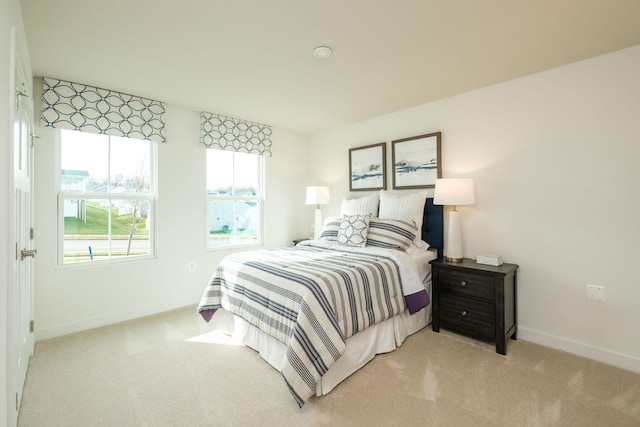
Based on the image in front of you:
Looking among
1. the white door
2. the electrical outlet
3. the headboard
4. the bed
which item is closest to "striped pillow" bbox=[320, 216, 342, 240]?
the bed

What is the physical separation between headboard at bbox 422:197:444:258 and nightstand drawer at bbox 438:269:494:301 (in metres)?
0.47

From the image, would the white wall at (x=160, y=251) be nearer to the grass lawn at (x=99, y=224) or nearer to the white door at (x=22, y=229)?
the grass lawn at (x=99, y=224)

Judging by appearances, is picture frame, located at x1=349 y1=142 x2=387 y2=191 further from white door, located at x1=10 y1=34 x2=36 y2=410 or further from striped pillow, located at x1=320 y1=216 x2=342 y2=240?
white door, located at x1=10 y1=34 x2=36 y2=410

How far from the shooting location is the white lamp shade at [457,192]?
2826mm

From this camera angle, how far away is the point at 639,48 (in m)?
2.20

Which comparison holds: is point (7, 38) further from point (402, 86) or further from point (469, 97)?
point (469, 97)

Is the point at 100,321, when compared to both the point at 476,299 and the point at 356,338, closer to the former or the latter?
the point at 356,338

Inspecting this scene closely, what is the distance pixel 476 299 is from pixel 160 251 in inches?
131

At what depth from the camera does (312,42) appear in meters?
2.15

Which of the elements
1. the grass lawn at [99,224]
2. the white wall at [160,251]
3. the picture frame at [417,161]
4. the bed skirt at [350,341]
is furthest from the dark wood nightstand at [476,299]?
the grass lawn at [99,224]

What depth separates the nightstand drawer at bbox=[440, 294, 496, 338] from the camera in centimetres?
253

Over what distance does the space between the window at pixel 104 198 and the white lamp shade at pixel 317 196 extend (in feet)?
6.44

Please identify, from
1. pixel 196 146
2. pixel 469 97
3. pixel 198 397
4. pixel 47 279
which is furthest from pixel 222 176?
pixel 469 97

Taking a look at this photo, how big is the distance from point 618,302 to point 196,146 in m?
4.33
